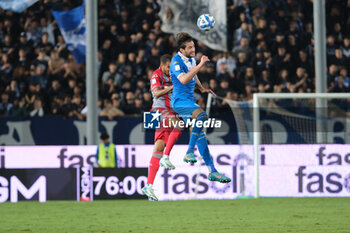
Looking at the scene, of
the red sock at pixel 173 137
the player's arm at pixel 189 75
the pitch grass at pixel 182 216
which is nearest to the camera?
the player's arm at pixel 189 75

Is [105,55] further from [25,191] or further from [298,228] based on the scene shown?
[298,228]

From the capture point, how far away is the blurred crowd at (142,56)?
20828 mm

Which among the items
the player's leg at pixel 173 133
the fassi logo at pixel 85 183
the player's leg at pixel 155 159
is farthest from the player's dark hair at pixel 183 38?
the fassi logo at pixel 85 183

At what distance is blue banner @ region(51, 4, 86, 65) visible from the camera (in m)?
21.4

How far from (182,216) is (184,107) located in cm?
794

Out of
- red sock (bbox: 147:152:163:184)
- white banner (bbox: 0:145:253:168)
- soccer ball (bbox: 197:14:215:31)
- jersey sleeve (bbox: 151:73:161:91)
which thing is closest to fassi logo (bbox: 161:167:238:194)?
white banner (bbox: 0:145:253:168)

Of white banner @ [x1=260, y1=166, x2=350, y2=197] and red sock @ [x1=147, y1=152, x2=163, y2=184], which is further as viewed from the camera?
white banner @ [x1=260, y1=166, x2=350, y2=197]

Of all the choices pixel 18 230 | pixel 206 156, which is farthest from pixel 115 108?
pixel 206 156

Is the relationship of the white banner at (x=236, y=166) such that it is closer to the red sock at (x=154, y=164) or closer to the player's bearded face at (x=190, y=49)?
the red sock at (x=154, y=164)

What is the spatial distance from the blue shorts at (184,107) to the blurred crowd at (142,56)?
11225 millimetres

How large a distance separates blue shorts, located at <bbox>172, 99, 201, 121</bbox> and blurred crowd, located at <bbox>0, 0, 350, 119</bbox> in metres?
11.2

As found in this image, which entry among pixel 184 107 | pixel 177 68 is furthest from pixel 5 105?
pixel 177 68

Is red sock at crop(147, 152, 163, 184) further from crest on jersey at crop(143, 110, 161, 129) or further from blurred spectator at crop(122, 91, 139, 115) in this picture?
blurred spectator at crop(122, 91, 139, 115)

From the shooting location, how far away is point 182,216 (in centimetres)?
1606
